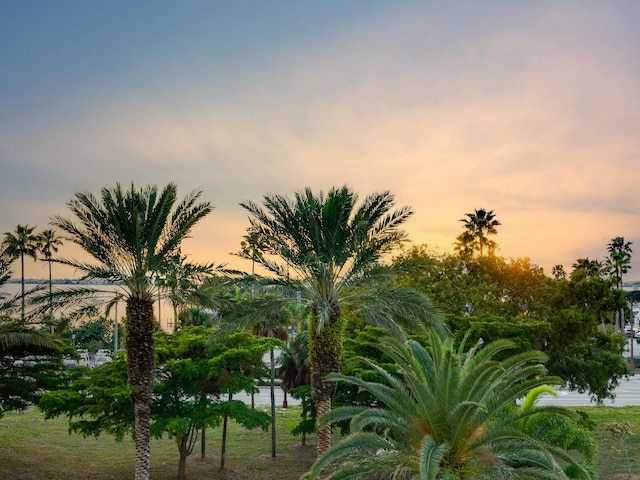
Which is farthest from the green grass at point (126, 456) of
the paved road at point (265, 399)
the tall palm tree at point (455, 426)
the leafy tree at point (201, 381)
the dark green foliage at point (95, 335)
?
the dark green foliage at point (95, 335)

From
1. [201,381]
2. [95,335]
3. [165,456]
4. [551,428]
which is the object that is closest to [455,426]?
[551,428]

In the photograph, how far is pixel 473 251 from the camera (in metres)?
66.4

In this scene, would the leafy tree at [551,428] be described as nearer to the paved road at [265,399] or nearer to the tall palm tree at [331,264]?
the tall palm tree at [331,264]

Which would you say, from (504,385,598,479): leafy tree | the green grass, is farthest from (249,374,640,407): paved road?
(504,385,598,479): leafy tree

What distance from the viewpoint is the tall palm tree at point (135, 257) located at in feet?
75.4

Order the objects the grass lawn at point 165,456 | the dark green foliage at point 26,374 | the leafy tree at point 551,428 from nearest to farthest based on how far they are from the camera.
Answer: the leafy tree at point 551,428 → the dark green foliage at point 26,374 → the grass lawn at point 165,456

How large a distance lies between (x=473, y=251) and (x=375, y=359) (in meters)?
39.4

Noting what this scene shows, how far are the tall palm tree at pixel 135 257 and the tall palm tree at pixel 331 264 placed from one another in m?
3.62

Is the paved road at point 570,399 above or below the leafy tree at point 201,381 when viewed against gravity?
below

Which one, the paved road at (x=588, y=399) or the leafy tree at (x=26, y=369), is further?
the paved road at (x=588, y=399)

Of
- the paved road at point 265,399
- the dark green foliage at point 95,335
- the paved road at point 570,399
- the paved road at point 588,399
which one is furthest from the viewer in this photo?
the dark green foliage at point 95,335

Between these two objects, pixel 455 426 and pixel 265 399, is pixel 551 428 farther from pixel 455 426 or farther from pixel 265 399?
pixel 265 399

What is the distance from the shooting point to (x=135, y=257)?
76.4ft

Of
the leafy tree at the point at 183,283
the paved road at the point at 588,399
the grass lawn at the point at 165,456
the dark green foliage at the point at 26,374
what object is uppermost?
the leafy tree at the point at 183,283
